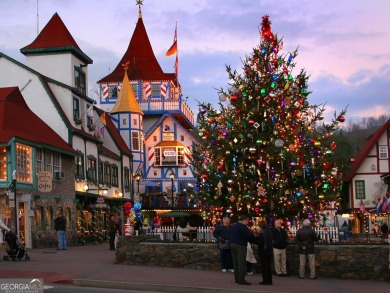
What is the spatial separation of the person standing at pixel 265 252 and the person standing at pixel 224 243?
1570 millimetres

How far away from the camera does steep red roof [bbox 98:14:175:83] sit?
6312 centimetres

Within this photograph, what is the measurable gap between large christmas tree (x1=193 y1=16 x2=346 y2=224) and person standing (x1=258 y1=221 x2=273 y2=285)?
177 inches

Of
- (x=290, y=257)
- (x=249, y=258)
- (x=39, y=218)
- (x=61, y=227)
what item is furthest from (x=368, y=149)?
(x=249, y=258)

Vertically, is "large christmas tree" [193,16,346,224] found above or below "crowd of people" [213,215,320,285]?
above

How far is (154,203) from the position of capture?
2266 inches

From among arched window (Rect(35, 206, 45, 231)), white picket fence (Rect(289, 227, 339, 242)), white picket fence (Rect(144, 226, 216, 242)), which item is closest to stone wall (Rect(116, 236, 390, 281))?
white picket fence (Rect(144, 226, 216, 242))

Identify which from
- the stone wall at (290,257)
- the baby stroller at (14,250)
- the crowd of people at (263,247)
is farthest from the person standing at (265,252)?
the baby stroller at (14,250)

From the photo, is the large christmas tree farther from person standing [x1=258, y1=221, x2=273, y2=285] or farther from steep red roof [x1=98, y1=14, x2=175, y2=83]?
steep red roof [x1=98, y1=14, x2=175, y2=83]

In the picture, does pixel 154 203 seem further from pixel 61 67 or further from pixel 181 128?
pixel 61 67

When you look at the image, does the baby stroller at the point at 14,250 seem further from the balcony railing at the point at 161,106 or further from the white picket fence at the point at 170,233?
the balcony railing at the point at 161,106

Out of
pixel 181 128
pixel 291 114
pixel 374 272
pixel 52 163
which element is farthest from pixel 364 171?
pixel 374 272

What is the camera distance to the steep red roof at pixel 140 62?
63.1 meters

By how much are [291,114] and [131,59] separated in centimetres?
4434

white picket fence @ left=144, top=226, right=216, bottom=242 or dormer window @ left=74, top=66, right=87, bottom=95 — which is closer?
white picket fence @ left=144, top=226, right=216, bottom=242
